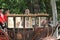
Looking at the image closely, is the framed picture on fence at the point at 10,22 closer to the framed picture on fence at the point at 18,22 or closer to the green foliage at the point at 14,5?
the framed picture on fence at the point at 18,22

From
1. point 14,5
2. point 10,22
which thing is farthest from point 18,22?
point 14,5

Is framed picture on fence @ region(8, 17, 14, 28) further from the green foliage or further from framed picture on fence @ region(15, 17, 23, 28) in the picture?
the green foliage

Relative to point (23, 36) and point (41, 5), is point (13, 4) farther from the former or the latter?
point (23, 36)

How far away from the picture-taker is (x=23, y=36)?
5.01 m

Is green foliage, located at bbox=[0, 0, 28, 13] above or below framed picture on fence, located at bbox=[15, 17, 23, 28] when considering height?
above

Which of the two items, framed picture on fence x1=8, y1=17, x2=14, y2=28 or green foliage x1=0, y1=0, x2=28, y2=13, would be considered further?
green foliage x1=0, y1=0, x2=28, y2=13

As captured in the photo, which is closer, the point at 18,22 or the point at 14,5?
the point at 18,22

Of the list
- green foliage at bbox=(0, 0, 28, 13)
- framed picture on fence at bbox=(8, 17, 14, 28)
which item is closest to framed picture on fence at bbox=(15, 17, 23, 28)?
framed picture on fence at bbox=(8, 17, 14, 28)

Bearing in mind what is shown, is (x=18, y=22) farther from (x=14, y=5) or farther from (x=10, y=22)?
(x=14, y=5)

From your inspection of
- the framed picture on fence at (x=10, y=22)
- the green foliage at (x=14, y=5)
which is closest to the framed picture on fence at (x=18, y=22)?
the framed picture on fence at (x=10, y=22)

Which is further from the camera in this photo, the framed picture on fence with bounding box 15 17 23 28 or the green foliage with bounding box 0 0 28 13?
the green foliage with bounding box 0 0 28 13

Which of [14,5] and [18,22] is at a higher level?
[14,5]

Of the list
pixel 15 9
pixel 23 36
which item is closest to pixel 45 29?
pixel 23 36

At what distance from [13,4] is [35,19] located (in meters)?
4.65
